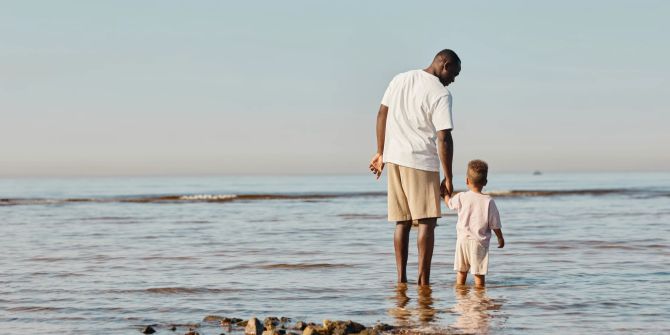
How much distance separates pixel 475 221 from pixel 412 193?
67cm

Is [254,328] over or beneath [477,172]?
beneath

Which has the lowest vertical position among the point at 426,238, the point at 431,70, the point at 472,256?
the point at 472,256

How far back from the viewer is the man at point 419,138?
6.82 meters

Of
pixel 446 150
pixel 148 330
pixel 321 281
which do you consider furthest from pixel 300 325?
pixel 321 281

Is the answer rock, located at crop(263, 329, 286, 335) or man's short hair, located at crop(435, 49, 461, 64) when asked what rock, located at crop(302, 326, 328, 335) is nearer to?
rock, located at crop(263, 329, 286, 335)

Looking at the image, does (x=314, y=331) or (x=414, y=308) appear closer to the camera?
(x=314, y=331)

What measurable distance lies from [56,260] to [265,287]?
12.3 feet

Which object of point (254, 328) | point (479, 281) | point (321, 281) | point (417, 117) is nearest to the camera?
point (254, 328)

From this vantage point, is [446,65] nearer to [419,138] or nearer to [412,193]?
[419,138]

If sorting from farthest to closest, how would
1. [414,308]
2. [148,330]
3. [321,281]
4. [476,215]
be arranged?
[321,281]
[476,215]
[414,308]
[148,330]

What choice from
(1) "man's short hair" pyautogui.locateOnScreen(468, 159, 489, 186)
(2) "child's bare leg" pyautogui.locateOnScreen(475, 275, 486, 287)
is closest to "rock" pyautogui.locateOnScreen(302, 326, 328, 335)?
(1) "man's short hair" pyautogui.locateOnScreen(468, 159, 489, 186)

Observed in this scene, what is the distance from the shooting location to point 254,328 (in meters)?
5.26

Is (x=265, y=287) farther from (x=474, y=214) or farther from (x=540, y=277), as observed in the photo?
(x=540, y=277)

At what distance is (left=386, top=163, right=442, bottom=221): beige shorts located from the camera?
694cm
